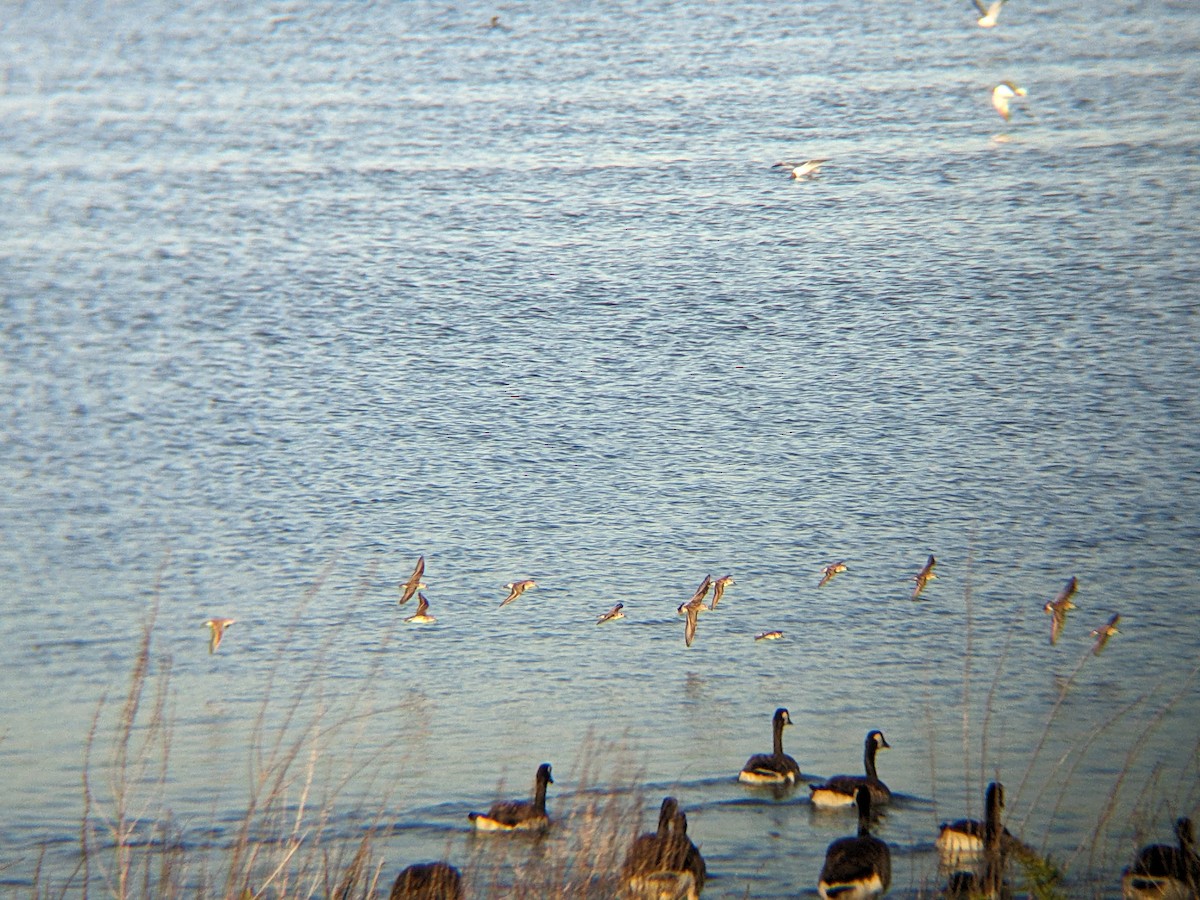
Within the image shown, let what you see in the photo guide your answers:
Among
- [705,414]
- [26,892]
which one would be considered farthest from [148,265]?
[26,892]

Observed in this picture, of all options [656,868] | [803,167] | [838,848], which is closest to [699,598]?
[838,848]

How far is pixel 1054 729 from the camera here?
869 centimetres

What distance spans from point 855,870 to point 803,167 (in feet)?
46.8

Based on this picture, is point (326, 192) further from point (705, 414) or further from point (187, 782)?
point (187, 782)

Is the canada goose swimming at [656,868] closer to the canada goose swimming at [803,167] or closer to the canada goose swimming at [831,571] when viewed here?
the canada goose swimming at [831,571]

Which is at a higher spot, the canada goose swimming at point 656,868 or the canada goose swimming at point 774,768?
the canada goose swimming at point 774,768

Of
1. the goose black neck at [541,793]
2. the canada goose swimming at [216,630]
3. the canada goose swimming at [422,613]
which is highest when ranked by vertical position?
the canada goose swimming at [422,613]

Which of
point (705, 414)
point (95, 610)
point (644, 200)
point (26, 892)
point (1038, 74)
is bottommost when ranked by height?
point (26, 892)

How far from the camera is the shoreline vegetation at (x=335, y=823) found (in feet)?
15.2

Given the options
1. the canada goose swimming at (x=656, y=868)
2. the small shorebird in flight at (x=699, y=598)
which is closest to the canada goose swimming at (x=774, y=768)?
the canada goose swimming at (x=656, y=868)

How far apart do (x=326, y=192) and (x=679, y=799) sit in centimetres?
1529

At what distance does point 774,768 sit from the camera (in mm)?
8023

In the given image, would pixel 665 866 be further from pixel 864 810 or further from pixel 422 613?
pixel 422 613

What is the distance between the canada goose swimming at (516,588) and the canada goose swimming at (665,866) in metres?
3.05
